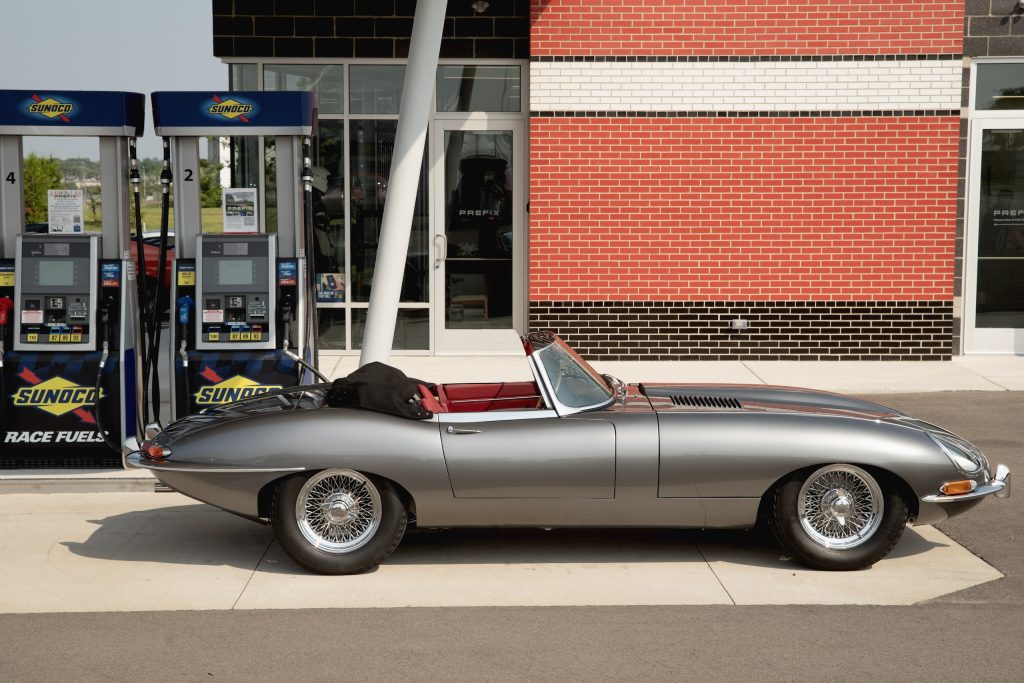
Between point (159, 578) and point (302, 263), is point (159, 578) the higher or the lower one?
the lower one

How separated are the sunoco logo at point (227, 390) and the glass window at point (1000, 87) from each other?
8.84 metres

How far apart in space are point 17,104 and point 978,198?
990 centimetres

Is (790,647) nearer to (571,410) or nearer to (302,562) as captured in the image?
(571,410)

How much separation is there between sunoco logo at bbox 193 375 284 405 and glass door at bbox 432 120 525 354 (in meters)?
5.31

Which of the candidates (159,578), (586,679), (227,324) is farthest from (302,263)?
(586,679)

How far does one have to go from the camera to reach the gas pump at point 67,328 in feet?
26.8

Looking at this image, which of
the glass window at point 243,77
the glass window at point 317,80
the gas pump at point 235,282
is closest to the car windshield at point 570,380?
the gas pump at point 235,282

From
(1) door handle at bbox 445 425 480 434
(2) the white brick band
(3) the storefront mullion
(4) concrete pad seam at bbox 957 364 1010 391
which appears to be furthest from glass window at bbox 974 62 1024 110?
(1) door handle at bbox 445 425 480 434

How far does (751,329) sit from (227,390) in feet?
21.7

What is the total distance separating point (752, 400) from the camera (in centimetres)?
673

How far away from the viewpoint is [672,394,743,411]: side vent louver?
657 cm

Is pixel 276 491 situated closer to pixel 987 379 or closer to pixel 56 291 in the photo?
pixel 56 291

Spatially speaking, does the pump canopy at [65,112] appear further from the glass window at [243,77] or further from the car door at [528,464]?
the glass window at [243,77]

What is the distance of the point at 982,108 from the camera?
43.5ft
